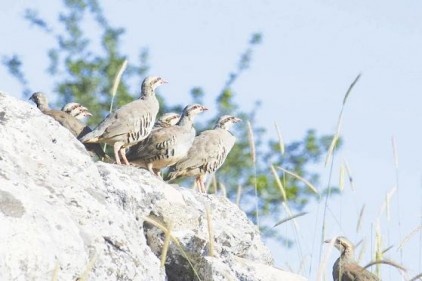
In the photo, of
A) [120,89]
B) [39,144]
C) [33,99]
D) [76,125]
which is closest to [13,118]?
[39,144]

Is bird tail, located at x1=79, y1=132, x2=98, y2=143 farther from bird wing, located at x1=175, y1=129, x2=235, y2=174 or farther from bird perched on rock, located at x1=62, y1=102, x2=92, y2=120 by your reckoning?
bird wing, located at x1=175, y1=129, x2=235, y2=174

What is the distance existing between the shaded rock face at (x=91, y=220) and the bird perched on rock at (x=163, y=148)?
4776 millimetres

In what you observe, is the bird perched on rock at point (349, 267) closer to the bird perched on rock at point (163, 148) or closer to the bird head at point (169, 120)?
the bird perched on rock at point (163, 148)

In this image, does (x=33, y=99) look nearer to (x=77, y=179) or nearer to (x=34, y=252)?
(x=77, y=179)

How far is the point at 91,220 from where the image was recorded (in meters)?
6.88

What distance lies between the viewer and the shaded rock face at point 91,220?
6117 mm

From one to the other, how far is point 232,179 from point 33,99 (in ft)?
47.5

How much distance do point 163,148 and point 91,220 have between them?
7.73 metres

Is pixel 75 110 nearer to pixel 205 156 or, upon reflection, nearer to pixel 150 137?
pixel 150 137

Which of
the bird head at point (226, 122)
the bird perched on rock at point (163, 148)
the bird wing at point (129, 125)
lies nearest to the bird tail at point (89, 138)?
the bird wing at point (129, 125)

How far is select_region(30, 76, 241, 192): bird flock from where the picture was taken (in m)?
13.9

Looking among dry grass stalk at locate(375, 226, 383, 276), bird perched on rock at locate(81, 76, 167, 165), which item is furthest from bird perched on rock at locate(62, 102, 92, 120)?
dry grass stalk at locate(375, 226, 383, 276)

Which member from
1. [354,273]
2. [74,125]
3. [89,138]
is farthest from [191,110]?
[354,273]

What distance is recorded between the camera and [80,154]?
7645mm
